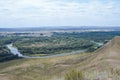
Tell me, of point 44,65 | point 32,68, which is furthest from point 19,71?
point 44,65

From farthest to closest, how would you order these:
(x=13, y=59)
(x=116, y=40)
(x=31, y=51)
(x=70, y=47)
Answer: (x=70, y=47) < (x=31, y=51) < (x=13, y=59) < (x=116, y=40)

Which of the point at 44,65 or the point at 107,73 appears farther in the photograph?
the point at 44,65

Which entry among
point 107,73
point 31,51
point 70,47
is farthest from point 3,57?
point 107,73

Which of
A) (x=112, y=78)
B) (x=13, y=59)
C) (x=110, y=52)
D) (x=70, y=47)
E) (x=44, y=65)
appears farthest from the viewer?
(x=70, y=47)

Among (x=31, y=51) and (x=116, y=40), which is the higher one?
(x=116, y=40)

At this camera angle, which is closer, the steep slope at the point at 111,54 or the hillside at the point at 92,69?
the hillside at the point at 92,69

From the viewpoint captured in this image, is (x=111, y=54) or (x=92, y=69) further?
(x=111, y=54)

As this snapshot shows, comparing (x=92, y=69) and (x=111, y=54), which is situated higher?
(x=111, y=54)

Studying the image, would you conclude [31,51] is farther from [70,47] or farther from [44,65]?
[44,65]

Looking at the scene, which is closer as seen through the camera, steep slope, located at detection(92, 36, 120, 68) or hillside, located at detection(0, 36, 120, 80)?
hillside, located at detection(0, 36, 120, 80)
